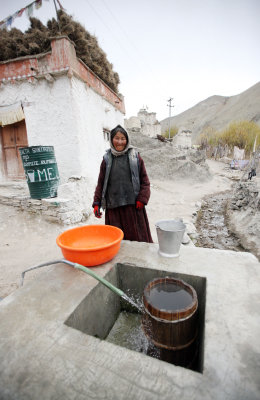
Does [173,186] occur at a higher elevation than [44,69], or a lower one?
lower

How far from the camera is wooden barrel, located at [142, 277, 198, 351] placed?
0.98m

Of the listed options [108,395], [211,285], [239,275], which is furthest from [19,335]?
[239,275]

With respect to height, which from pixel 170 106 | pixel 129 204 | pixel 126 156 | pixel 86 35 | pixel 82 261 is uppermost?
pixel 170 106

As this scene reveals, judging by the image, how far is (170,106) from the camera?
2969 centimetres

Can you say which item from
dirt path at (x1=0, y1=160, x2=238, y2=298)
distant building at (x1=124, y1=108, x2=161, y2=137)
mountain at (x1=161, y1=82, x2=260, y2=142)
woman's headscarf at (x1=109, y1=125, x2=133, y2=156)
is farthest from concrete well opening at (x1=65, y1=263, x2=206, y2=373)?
mountain at (x1=161, y1=82, x2=260, y2=142)

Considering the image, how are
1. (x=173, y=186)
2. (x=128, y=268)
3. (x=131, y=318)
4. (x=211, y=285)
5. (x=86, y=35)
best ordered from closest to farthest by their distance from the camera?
(x=211, y=285) → (x=128, y=268) → (x=131, y=318) → (x=86, y=35) → (x=173, y=186)

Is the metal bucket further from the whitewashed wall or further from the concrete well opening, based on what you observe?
the whitewashed wall

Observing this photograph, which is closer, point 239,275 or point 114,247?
point 239,275

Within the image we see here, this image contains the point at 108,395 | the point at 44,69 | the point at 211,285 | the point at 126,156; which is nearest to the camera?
the point at 108,395

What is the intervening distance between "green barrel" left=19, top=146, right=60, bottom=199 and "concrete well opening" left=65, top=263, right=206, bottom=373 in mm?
3497

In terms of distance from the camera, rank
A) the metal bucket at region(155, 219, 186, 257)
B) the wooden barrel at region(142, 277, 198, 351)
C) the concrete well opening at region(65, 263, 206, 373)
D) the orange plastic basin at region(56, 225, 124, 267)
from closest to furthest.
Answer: the wooden barrel at region(142, 277, 198, 351) < the concrete well opening at region(65, 263, 206, 373) < the orange plastic basin at region(56, 225, 124, 267) < the metal bucket at region(155, 219, 186, 257)

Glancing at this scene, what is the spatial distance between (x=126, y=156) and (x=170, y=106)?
3117 centimetres

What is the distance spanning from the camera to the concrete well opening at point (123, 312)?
1.19 meters

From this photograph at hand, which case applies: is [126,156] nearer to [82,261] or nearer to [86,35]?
[82,261]
